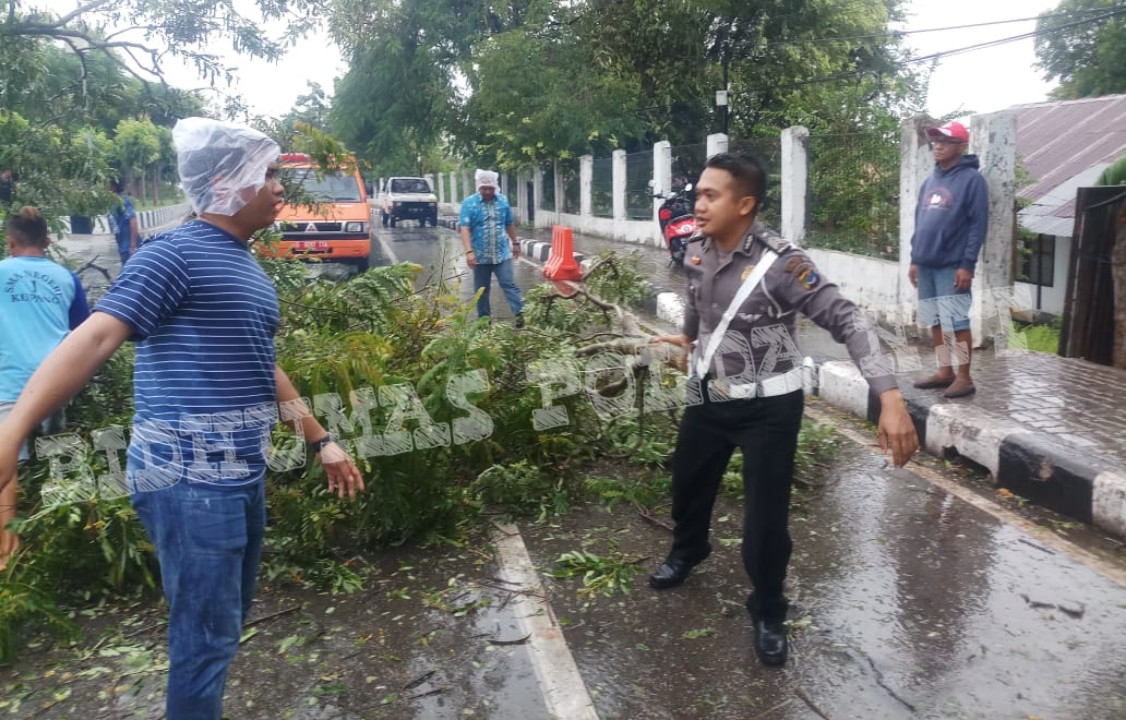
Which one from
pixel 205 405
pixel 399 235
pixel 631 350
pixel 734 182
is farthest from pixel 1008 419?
pixel 399 235

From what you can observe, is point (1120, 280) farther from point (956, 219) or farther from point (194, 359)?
point (194, 359)

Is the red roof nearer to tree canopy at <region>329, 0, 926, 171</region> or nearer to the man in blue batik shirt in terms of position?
tree canopy at <region>329, 0, 926, 171</region>

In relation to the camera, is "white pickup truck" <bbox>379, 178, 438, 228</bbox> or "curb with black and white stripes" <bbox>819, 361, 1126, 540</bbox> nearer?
"curb with black and white stripes" <bbox>819, 361, 1126, 540</bbox>

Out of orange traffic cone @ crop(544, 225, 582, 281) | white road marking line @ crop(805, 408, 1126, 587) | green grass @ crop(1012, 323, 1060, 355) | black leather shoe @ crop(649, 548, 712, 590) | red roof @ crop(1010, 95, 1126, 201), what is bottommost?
green grass @ crop(1012, 323, 1060, 355)

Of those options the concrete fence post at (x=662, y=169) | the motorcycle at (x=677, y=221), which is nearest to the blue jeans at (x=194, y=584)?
the motorcycle at (x=677, y=221)

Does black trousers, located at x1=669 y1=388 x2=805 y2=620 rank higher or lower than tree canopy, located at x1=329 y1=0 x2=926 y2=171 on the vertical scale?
lower

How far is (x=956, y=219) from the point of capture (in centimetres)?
586

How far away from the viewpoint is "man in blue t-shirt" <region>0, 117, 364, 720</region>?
2.20 metres

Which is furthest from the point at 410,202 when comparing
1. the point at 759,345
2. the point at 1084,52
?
the point at 759,345

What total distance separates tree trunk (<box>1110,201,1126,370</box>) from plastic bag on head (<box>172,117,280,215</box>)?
645 cm

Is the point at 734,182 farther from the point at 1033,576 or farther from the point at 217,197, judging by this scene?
the point at 1033,576

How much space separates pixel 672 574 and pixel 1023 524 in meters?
1.87

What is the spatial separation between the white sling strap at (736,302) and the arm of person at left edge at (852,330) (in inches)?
1.3

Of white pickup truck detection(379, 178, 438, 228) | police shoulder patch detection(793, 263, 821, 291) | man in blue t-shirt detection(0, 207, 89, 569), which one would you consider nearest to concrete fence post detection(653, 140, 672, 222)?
man in blue t-shirt detection(0, 207, 89, 569)
